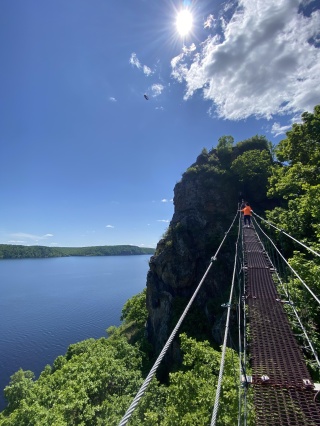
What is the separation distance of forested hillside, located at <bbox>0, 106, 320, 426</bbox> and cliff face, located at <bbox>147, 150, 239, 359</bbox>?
177 mm

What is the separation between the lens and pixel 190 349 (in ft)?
43.2

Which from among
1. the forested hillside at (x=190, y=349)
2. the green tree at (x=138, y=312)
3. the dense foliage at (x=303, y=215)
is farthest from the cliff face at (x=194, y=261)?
the dense foliage at (x=303, y=215)

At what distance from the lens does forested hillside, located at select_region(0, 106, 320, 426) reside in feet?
33.0

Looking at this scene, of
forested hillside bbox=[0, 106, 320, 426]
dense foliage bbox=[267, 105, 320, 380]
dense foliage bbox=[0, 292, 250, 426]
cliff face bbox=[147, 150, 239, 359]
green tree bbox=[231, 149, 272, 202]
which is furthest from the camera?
green tree bbox=[231, 149, 272, 202]

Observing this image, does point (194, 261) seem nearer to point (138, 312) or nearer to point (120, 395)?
point (120, 395)

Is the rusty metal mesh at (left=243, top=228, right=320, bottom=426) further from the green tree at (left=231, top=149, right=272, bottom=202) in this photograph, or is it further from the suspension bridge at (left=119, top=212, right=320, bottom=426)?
the green tree at (left=231, top=149, right=272, bottom=202)

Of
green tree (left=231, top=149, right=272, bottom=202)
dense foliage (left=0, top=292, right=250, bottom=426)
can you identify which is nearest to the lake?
dense foliage (left=0, top=292, right=250, bottom=426)

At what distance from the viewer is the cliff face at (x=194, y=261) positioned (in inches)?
1031

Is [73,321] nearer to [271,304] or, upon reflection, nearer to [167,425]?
[167,425]

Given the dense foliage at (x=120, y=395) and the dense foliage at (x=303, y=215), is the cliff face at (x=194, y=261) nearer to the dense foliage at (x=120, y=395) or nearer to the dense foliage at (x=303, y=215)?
the dense foliage at (x=120, y=395)

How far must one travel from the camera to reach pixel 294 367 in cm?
487

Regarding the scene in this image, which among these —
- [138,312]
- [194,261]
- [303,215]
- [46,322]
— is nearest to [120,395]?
[194,261]

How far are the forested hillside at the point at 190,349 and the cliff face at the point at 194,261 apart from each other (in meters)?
0.18

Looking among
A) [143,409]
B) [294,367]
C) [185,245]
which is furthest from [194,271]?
[294,367]
